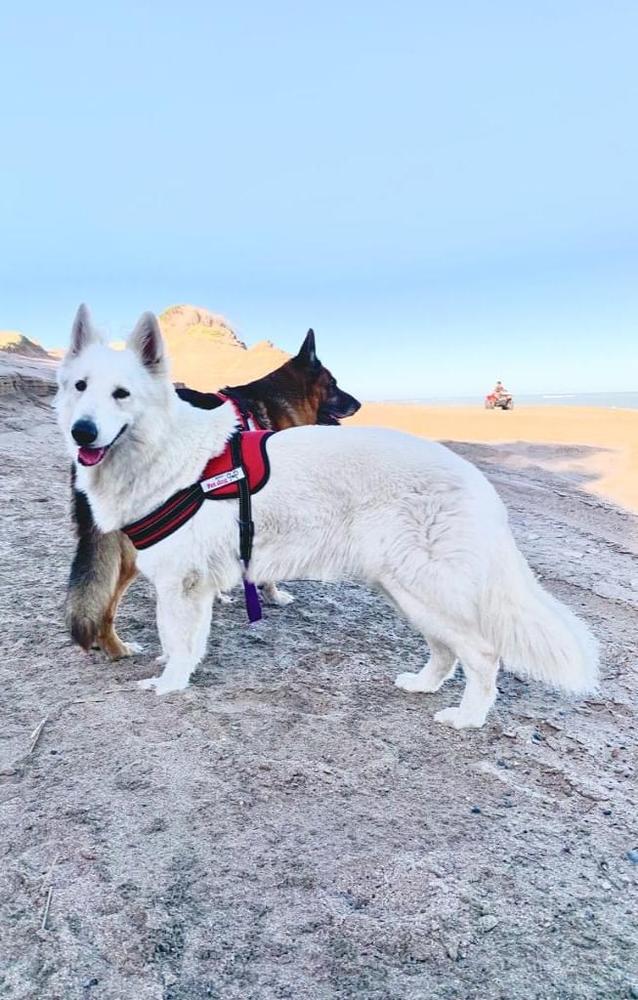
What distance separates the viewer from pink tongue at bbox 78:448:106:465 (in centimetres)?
264

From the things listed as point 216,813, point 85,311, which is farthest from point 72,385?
point 216,813

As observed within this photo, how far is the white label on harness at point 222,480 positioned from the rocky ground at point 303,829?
3.39 feet

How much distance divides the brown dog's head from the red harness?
8.87 ft

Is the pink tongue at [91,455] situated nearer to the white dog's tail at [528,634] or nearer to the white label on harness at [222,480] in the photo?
the white label on harness at [222,480]

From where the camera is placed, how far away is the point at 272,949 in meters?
1.57

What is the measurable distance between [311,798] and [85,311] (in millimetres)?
2424

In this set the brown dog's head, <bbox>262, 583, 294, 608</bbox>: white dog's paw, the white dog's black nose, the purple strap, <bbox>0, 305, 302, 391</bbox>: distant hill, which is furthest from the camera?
<bbox>0, 305, 302, 391</bbox>: distant hill

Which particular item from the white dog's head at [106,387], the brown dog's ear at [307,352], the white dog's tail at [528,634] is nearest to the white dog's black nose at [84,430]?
the white dog's head at [106,387]

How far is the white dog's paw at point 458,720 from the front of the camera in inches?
105

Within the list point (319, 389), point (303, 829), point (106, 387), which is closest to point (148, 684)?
point (303, 829)

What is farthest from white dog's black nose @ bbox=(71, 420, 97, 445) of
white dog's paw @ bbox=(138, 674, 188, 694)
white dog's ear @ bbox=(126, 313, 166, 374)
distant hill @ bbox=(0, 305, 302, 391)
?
distant hill @ bbox=(0, 305, 302, 391)

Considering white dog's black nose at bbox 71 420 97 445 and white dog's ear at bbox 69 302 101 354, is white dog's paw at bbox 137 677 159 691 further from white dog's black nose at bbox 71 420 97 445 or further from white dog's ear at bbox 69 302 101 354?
white dog's ear at bbox 69 302 101 354

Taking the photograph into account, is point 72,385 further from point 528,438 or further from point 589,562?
point 528,438

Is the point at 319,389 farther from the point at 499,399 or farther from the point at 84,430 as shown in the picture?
the point at 499,399
